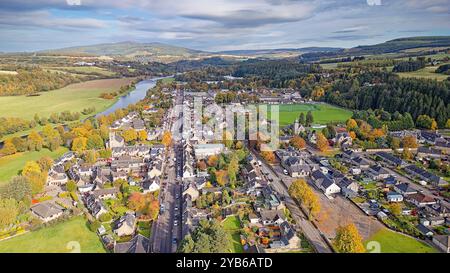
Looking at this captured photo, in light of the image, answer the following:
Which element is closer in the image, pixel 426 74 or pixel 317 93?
pixel 426 74

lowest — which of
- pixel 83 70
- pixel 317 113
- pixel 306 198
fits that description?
pixel 306 198

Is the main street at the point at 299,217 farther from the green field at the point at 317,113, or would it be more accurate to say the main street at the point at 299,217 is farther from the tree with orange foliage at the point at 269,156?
the green field at the point at 317,113

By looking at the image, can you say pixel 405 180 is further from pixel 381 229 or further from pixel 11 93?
pixel 11 93

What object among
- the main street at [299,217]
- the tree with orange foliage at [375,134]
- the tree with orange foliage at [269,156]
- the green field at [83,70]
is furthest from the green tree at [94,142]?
the green field at [83,70]

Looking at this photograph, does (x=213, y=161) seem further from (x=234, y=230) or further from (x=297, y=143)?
(x=234, y=230)

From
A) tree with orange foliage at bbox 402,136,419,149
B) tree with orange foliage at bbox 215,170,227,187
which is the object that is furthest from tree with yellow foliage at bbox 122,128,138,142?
tree with orange foliage at bbox 402,136,419,149

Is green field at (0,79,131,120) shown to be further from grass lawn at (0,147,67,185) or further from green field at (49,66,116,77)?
grass lawn at (0,147,67,185)

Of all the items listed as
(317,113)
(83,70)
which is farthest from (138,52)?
(317,113)
